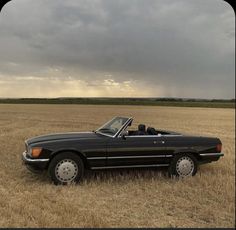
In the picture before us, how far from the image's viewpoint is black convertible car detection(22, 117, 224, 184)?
6422 millimetres

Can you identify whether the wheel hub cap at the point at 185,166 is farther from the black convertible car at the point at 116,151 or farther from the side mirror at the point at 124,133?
the side mirror at the point at 124,133

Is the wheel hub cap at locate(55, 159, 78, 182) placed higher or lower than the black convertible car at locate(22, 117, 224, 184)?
lower

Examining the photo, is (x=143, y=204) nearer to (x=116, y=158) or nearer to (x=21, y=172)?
(x=116, y=158)

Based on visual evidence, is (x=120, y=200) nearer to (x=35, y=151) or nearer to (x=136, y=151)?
(x=136, y=151)

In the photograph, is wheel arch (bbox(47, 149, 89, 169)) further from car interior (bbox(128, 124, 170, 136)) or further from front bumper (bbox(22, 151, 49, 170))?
car interior (bbox(128, 124, 170, 136))

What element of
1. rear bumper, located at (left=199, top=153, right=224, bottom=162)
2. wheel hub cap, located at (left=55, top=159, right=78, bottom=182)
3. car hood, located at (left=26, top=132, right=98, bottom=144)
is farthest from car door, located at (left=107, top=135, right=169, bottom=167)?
rear bumper, located at (left=199, top=153, right=224, bottom=162)

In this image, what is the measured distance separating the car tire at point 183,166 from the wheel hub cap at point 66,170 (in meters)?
1.73

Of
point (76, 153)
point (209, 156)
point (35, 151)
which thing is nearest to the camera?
point (35, 151)

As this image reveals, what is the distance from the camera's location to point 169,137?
7027mm

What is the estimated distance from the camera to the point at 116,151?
662cm

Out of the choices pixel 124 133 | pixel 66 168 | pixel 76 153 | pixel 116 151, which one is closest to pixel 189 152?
pixel 124 133

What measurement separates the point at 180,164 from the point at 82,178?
177 centimetres

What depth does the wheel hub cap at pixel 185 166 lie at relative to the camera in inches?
276

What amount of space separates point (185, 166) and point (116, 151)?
1355 millimetres
